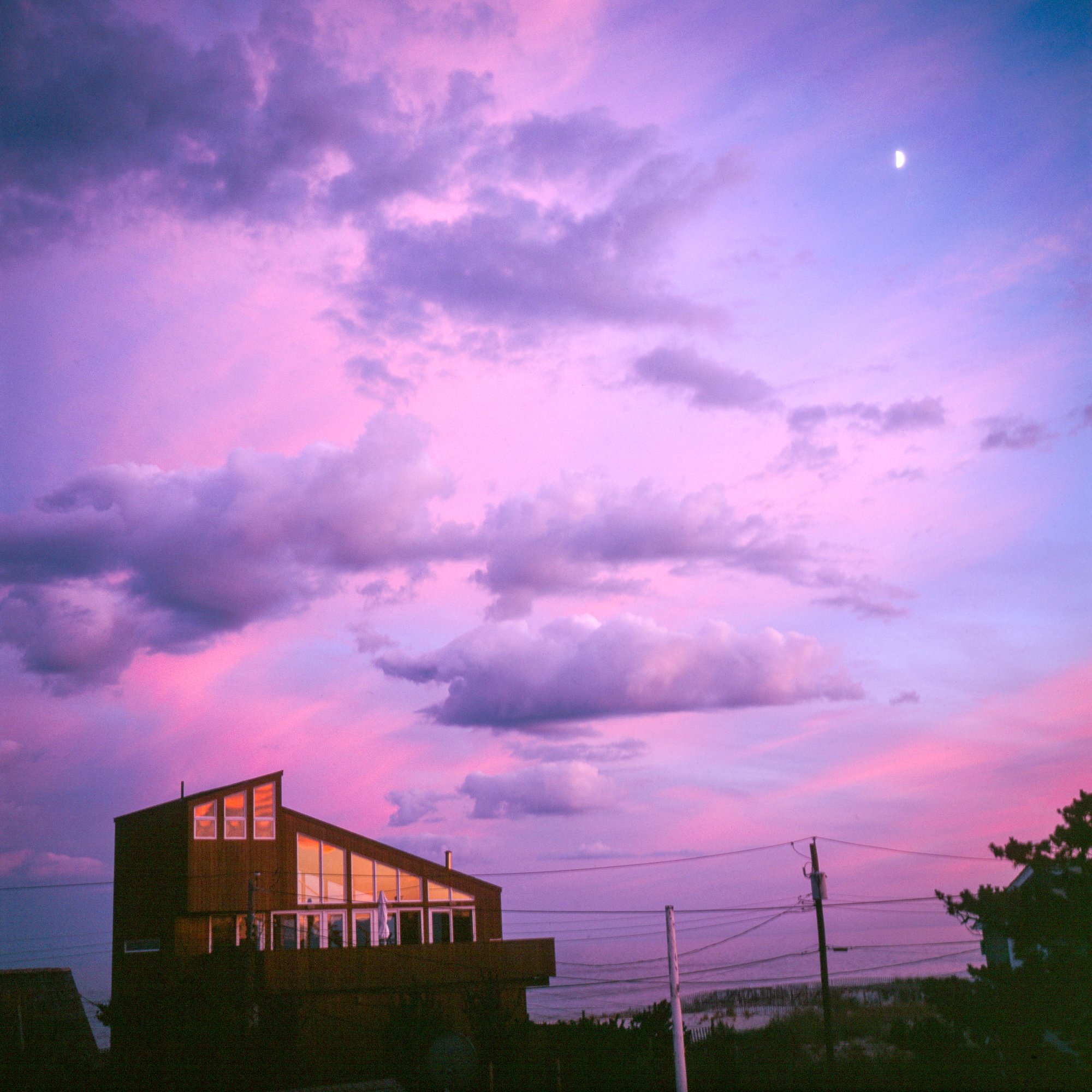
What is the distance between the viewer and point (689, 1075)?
39.0 metres

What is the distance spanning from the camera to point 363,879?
141 ft

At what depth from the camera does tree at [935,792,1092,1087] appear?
25781mm

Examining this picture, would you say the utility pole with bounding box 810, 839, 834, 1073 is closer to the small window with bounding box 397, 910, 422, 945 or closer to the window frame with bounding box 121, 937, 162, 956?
the small window with bounding box 397, 910, 422, 945

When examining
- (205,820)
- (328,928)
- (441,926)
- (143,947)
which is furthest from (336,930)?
(143,947)

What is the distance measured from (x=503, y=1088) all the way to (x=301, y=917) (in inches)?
399

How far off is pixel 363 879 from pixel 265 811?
5.28m

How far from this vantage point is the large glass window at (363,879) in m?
42.6

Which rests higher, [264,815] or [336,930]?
[264,815]

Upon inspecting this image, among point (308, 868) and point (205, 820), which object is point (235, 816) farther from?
point (308, 868)

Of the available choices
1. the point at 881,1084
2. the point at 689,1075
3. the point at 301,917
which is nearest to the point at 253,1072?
the point at 301,917

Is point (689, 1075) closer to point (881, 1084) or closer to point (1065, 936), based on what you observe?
point (881, 1084)

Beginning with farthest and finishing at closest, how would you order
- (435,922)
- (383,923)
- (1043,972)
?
(435,922) < (383,923) < (1043,972)

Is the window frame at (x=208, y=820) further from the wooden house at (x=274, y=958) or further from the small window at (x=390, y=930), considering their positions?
the small window at (x=390, y=930)

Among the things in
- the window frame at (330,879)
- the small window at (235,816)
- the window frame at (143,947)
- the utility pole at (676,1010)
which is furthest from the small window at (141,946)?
the utility pole at (676,1010)
